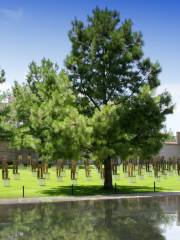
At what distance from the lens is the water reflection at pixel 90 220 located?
1396 centimetres

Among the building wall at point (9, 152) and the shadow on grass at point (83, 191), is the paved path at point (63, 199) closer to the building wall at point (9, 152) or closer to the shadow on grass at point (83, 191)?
the shadow on grass at point (83, 191)

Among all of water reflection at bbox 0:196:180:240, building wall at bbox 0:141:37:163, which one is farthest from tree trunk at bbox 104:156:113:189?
building wall at bbox 0:141:37:163

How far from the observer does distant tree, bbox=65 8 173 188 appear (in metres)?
29.6

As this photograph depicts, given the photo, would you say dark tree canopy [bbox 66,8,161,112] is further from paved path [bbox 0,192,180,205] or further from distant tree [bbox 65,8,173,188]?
paved path [bbox 0,192,180,205]

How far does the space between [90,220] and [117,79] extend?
15.6 metres

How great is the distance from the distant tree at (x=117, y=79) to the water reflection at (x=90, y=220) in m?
7.29

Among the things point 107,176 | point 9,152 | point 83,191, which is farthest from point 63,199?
point 9,152

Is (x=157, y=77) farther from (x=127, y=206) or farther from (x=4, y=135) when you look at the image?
(x=4, y=135)

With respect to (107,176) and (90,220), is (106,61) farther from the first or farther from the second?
(90,220)


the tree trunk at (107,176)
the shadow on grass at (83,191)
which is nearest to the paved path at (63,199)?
the shadow on grass at (83,191)

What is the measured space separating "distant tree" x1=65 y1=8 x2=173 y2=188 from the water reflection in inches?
287

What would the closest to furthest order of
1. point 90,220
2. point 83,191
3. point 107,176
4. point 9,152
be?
point 90,220, point 83,191, point 107,176, point 9,152

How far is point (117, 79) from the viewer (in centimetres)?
Answer: 3097

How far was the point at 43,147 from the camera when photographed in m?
31.1
